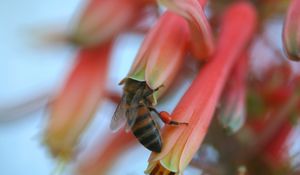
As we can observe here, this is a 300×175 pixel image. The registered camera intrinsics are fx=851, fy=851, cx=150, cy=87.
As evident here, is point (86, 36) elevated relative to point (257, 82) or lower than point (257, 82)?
elevated

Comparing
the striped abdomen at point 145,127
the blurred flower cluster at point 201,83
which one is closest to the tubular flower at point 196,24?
the blurred flower cluster at point 201,83

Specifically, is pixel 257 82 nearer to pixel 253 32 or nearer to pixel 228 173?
pixel 253 32

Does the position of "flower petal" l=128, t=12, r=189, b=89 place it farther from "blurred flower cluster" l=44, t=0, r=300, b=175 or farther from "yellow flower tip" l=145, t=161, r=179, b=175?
"yellow flower tip" l=145, t=161, r=179, b=175

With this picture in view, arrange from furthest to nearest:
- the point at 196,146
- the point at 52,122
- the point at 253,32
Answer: the point at 253,32, the point at 52,122, the point at 196,146

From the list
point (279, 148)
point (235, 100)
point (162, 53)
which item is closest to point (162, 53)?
point (162, 53)

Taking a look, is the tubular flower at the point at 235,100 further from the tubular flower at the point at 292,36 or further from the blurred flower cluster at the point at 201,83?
the tubular flower at the point at 292,36

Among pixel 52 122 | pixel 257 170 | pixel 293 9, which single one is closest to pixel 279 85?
pixel 257 170
